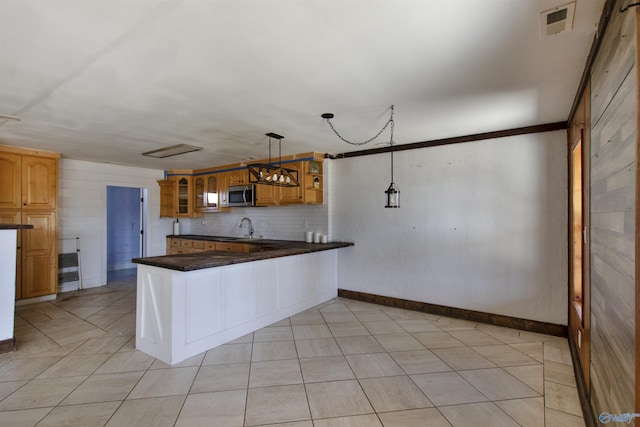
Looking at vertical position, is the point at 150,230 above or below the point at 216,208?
below

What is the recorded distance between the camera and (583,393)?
7.04ft

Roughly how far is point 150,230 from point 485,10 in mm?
6908

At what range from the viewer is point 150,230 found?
262 inches

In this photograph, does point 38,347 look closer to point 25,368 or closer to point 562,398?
point 25,368

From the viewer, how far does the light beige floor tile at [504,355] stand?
280 cm

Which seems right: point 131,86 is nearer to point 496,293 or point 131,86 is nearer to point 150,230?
point 496,293

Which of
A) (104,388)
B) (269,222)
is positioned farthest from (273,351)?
(269,222)

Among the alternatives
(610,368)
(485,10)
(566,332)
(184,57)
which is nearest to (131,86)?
(184,57)

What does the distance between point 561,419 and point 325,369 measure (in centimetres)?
166

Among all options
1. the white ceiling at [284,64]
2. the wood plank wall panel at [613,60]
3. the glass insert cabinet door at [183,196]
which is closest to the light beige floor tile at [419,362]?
the wood plank wall panel at [613,60]

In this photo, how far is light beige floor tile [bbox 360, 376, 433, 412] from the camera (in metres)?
2.17

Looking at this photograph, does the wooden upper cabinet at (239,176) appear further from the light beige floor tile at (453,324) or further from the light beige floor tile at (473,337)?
the light beige floor tile at (473,337)

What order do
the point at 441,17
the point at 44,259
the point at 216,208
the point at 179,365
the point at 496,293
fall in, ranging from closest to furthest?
the point at 441,17
the point at 179,365
the point at 496,293
the point at 44,259
the point at 216,208

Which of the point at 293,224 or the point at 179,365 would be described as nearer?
the point at 179,365
